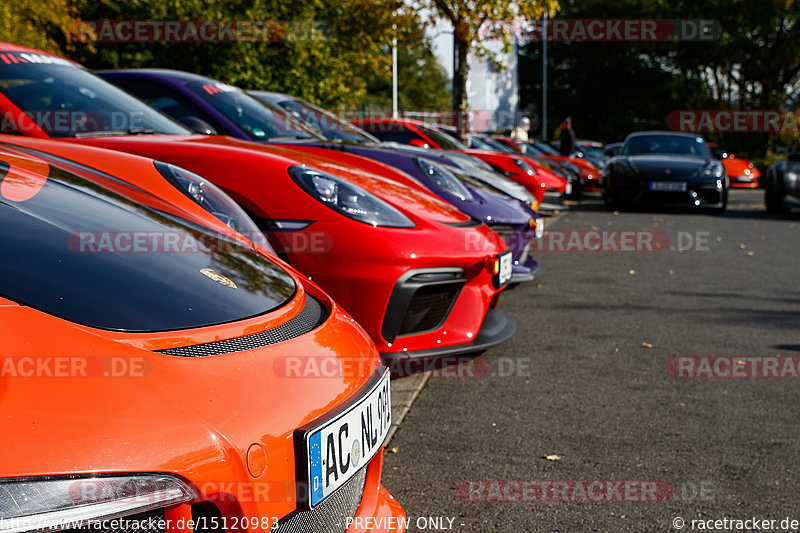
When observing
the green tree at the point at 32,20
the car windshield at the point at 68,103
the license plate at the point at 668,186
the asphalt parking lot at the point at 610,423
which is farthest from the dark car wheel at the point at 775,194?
the green tree at the point at 32,20

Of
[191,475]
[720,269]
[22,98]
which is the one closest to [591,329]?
[720,269]

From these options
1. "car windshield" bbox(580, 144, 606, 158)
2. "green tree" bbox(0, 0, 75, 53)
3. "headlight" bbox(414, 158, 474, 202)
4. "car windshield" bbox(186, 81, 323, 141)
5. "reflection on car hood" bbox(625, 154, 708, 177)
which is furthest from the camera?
"car windshield" bbox(580, 144, 606, 158)

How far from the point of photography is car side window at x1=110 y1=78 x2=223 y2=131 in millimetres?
5172

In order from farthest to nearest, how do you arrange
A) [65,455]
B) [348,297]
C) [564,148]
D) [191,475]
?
[564,148]
[348,297]
[191,475]
[65,455]

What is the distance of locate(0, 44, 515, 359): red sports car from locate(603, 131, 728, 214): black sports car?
8822mm

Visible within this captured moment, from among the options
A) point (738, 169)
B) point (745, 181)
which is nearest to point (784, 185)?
point (745, 181)

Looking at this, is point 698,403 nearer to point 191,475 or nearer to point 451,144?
point 191,475

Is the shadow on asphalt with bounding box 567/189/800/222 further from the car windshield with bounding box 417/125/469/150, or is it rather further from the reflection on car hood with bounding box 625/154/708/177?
the car windshield with bounding box 417/125/469/150

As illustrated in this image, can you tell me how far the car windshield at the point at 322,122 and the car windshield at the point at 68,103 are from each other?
79.8 inches

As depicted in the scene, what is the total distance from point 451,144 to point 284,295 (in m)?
7.46

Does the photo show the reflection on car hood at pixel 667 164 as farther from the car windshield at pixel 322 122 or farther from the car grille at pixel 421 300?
the car grille at pixel 421 300

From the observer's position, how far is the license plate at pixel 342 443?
4.78 ft

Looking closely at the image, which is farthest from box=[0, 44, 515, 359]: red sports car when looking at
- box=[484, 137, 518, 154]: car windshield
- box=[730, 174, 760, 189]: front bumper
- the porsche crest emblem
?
box=[730, 174, 760, 189]: front bumper

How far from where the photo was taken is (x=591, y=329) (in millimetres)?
4727
